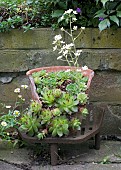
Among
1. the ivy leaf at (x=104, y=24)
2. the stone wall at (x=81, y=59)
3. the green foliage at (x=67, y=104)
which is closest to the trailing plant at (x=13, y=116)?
the stone wall at (x=81, y=59)

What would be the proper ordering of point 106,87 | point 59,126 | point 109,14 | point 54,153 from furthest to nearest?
point 106,87 < point 109,14 < point 54,153 < point 59,126

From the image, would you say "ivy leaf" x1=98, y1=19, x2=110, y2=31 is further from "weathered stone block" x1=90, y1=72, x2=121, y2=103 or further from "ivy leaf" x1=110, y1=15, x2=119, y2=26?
"weathered stone block" x1=90, y1=72, x2=121, y2=103

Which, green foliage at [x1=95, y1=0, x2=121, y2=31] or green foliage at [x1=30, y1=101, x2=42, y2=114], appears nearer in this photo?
green foliage at [x1=30, y1=101, x2=42, y2=114]

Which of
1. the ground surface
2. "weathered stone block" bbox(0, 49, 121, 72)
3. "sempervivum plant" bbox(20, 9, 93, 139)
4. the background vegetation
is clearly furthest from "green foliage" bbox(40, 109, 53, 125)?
the background vegetation

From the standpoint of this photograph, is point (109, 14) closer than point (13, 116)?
No

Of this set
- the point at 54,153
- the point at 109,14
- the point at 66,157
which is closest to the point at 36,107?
the point at 54,153

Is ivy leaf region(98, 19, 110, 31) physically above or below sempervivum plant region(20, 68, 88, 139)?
above

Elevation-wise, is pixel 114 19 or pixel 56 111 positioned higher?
pixel 114 19

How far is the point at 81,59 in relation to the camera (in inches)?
107

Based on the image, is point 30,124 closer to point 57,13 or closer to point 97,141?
point 97,141

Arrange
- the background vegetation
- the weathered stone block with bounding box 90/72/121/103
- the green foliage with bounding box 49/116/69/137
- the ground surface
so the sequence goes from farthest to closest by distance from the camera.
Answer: the weathered stone block with bounding box 90/72/121/103 → the background vegetation → the ground surface → the green foliage with bounding box 49/116/69/137

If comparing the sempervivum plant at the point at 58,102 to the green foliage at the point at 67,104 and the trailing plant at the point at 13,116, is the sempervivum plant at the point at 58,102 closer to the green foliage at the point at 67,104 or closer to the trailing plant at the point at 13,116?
the green foliage at the point at 67,104

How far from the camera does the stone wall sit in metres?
2.68

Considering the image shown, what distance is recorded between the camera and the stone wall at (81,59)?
268 cm
